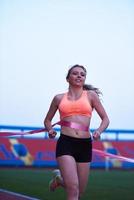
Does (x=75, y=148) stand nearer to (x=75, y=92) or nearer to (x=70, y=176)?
(x=70, y=176)

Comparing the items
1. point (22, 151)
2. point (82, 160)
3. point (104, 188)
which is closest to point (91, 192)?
point (104, 188)

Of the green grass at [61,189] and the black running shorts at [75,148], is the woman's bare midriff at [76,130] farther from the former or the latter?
the green grass at [61,189]

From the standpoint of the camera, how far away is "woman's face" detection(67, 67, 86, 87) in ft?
20.0

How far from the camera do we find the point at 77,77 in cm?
609

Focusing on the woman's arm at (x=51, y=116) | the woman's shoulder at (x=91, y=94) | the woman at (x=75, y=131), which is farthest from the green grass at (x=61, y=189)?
the woman's shoulder at (x=91, y=94)

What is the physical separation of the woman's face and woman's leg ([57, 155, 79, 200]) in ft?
2.69

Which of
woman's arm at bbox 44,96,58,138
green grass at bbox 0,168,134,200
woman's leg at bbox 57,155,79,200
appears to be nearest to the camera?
woman's leg at bbox 57,155,79,200

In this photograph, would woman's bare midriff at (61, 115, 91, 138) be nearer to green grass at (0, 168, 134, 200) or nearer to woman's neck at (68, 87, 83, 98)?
woman's neck at (68, 87, 83, 98)

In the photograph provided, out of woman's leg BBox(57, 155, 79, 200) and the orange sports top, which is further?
the orange sports top

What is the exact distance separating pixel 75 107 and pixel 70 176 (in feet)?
2.40

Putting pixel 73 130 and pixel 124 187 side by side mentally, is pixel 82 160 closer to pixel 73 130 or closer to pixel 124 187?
pixel 73 130

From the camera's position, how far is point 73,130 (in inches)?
232

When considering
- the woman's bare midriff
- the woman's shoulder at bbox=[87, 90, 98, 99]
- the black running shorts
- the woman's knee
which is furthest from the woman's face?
the woman's knee

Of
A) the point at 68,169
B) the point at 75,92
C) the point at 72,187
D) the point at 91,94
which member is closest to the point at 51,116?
the point at 75,92
